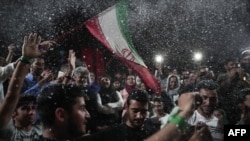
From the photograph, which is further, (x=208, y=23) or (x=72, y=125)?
(x=208, y=23)

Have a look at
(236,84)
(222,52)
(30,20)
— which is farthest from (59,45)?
(222,52)

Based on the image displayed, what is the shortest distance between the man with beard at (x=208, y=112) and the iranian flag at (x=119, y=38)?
63.5 inches

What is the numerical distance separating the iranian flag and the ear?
3.54m

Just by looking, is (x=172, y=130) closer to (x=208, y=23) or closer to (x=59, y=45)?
(x=59, y=45)

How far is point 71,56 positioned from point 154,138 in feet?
11.0

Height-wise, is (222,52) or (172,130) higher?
(222,52)

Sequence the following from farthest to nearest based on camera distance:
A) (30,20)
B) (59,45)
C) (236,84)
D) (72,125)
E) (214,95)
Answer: (30,20) → (59,45) → (236,84) → (214,95) → (72,125)

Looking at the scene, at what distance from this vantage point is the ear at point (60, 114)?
87.2 inches

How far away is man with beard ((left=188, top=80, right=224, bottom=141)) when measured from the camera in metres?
3.96

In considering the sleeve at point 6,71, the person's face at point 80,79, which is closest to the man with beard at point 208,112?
the person's face at point 80,79

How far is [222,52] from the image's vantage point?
50.1ft

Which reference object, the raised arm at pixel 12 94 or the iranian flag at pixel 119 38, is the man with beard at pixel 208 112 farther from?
the raised arm at pixel 12 94

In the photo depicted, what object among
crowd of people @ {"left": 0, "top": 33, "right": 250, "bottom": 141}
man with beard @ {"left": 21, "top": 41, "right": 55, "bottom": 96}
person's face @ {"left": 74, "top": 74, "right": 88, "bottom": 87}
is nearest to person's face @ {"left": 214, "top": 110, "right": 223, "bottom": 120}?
crowd of people @ {"left": 0, "top": 33, "right": 250, "bottom": 141}

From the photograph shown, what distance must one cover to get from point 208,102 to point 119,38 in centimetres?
233
